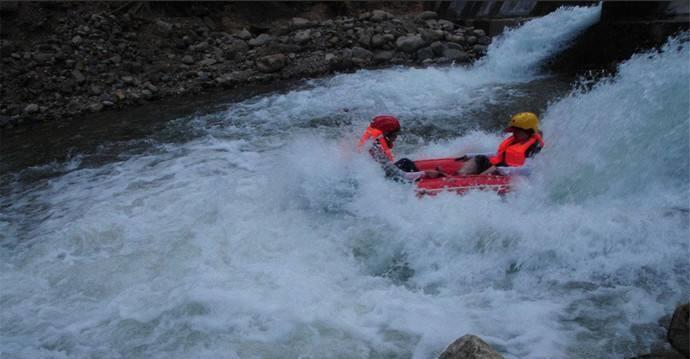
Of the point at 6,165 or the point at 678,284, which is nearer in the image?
the point at 678,284

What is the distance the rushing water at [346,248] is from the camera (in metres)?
4.40

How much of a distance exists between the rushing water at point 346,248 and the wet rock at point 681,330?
1.66 ft

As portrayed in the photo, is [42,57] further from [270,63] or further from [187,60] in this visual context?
[270,63]

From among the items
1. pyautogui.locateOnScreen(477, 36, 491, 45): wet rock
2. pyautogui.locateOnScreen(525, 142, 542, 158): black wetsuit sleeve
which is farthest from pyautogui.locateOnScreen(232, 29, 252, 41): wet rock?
pyautogui.locateOnScreen(525, 142, 542, 158): black wetsuit sleeve

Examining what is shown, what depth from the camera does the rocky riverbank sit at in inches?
432

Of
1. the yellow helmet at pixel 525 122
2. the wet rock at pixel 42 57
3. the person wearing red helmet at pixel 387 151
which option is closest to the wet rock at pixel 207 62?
the wet rock at pixel 42 57

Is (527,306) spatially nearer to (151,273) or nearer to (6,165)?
(151,273)

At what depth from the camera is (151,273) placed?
5301 mm

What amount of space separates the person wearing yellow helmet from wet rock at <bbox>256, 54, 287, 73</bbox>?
717 cm

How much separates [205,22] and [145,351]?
11222mm

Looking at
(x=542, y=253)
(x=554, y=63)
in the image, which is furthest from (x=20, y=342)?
(x=554, y=63)

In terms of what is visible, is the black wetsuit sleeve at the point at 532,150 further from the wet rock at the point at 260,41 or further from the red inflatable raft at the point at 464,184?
the wet rock at the point at 260,41

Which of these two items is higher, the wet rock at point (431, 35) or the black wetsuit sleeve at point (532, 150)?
the wet rock at point (431, 35)

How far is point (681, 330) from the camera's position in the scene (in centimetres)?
354
